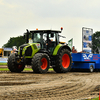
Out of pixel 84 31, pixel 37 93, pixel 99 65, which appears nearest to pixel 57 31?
pixel 99 65

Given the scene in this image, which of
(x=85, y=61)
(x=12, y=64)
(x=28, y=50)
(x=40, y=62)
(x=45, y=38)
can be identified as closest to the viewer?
(x=40, y=62)

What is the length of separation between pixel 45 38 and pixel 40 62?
2128 mm

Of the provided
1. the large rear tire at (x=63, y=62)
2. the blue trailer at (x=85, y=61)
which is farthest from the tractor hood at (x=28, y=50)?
the blue trailer at (x=85, y=61)

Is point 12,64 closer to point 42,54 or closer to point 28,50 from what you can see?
point 28,50

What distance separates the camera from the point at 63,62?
15.7 meters

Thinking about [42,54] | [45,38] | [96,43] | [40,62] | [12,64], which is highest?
[96,43]

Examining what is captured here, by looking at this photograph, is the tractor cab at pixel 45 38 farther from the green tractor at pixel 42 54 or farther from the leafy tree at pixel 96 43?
the leafy tree at pixel 96 43

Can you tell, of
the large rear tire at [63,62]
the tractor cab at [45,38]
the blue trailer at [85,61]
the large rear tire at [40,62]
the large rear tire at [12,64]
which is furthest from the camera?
the blue trailer at [85,61]

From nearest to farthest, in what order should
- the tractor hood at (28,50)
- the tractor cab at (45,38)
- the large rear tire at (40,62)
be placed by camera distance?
the large rear tire at (40,62) → the tractor hood at (28,50) → the tractor cab at (45,38)

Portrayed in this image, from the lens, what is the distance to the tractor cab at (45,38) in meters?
15.0

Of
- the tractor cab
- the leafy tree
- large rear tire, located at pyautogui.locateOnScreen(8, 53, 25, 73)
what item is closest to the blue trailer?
the tractor cab

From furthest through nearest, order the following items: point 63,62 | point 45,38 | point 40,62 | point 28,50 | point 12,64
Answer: point 63,62 → point 45,38 → point 12,64 → point 28,50 → point 40,62

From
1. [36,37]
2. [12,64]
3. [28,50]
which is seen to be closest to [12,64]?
[12,64]

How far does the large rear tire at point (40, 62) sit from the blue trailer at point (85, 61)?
3.69 meters
